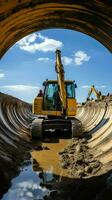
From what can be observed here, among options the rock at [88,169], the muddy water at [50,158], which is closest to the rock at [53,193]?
the muddy water at [50,158]

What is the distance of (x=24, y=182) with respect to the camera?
9664mm

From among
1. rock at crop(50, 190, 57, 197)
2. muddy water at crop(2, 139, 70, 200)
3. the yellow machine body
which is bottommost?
rock at crop(50, 190, 57, 197)

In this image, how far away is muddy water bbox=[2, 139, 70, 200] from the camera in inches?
334

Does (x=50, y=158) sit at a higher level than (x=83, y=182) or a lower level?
higher

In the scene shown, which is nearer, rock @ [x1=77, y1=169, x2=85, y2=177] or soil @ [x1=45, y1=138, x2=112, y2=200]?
soil @ [x1=45, y1=138, x2=112, y2=200]

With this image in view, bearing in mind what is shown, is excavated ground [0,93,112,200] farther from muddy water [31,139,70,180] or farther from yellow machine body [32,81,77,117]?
yellow machine body [32,81,77,117]

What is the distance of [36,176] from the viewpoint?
10.4 meters

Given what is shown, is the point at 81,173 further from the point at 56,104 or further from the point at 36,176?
the point at 56,104

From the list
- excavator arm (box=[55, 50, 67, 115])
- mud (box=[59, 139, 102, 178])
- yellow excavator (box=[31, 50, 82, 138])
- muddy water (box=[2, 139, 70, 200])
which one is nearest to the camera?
muddy water (box=[2, 139, 70, 200])

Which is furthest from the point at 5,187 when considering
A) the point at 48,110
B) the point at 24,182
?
the point at 48,110

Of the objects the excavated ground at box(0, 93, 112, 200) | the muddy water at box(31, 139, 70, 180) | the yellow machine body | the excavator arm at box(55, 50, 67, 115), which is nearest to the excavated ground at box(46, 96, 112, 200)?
the excavated ground at box(0, 93, 112, 200)

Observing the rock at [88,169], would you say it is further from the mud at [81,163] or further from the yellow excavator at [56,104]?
the yellow excavator at [56,104]

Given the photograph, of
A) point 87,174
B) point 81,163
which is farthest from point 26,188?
point 81,163

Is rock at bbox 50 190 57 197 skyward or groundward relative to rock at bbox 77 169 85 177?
groundward
